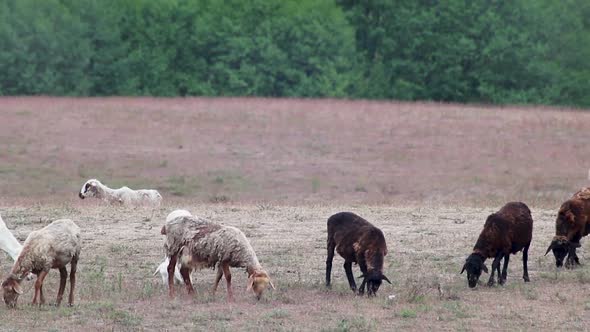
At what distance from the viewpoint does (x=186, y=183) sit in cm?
3130

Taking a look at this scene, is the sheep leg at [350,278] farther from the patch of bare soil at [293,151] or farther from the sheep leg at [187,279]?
the patch of bare soil at [293,151]

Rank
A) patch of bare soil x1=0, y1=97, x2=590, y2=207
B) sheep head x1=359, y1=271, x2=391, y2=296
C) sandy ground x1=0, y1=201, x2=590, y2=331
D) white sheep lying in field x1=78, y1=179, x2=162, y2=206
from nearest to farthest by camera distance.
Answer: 1. sandy ground x1=0, y1=201, x2=590, y2=331
2. sheep head x1=359, y1=271, x2=391, y2=296
3. white sheep lying in field x1=78, y1=179, x2=162, y2=206
4. patch of bare soil x1=0, y1=97, x2=590, y2=207

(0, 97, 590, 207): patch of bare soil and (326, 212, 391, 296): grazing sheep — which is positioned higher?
(326, 212, 391, 296): grazing sheep

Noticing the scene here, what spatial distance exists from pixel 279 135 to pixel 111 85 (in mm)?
29130

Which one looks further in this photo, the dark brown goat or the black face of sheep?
the dark brown goat

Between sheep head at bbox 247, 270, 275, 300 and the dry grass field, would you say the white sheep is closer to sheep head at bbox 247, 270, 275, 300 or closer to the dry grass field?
the dry grass field

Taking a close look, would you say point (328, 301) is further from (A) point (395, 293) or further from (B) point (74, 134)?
(B) point (74, 134)

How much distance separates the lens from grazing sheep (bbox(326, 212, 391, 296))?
43.1ft

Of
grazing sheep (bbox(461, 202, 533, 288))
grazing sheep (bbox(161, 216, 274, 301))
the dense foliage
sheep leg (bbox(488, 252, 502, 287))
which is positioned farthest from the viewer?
the dense foliage

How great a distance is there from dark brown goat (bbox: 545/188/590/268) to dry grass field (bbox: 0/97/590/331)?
0.32 m

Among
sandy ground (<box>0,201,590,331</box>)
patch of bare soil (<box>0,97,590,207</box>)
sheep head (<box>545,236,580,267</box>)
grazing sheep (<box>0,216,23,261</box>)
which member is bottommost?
patch of bare soil (<box>0,97,590,207</box>)

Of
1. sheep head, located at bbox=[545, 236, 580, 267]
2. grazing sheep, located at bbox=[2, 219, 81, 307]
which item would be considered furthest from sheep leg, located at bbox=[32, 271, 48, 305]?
sheep head, located at bbox=[545, 236, 580, 267]

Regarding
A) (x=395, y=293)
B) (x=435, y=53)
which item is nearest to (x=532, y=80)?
(x=435, y=53)

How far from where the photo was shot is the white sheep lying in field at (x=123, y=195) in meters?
22.6
